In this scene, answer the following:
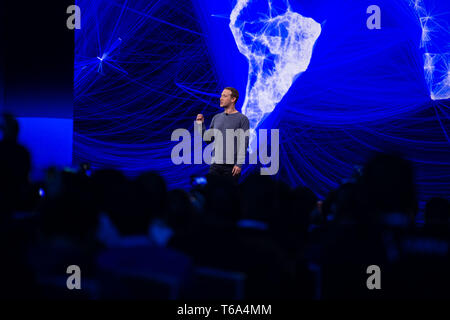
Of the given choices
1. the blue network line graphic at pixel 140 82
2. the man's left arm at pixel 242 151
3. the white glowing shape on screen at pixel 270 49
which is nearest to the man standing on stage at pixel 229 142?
the man's left arm at pixel 242 151

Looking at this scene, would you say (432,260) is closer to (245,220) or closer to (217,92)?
(245,220)

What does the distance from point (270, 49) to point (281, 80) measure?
13.7 inches

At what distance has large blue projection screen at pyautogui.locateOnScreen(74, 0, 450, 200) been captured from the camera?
4.96m

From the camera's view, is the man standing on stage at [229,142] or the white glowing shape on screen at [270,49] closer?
the man standing on stage at [229,142]

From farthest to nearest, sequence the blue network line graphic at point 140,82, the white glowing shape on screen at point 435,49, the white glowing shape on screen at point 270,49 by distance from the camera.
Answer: the blue network line graphic at point 140,82, the white glowing shape on screen at point 270,49, the white glowing shape on screen at point 435,49

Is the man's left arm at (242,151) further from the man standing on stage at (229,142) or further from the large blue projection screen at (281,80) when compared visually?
the large blue projection screen at (281,80)

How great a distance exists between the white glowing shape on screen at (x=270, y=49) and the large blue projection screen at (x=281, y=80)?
11mm

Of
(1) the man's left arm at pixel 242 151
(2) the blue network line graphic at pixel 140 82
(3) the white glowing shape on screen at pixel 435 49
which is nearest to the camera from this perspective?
(1) the man's left arm at pixel 242 151

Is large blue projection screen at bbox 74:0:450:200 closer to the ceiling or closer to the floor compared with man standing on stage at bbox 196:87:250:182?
closer to the ceiling

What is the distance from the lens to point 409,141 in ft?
16.3

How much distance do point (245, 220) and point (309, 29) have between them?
3355 mm

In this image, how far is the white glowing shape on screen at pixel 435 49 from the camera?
4.93 m

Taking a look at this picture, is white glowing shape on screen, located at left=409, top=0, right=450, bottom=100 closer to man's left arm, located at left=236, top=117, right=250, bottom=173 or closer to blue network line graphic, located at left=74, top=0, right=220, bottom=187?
man's left arm, located at left=236, top=117, right=250, bottom=173

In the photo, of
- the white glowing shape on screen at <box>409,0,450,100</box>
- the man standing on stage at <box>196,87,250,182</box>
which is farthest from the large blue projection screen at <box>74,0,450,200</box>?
the man standing on stage at <box>196,87,250,182</box>
